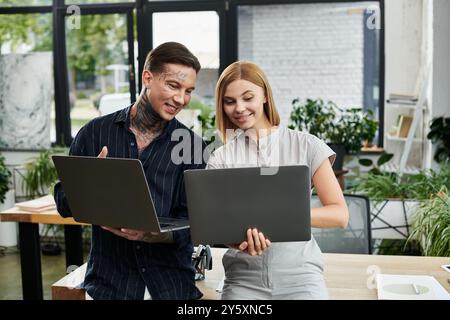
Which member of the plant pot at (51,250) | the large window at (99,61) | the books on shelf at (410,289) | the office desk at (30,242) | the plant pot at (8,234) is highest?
the large window at (99,61)

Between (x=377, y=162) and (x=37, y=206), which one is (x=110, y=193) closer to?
(x=37, y=206)

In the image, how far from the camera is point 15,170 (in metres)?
5.25

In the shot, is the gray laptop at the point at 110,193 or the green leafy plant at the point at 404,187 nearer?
the gray laptop at the point at 110,193

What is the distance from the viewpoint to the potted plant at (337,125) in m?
4.87

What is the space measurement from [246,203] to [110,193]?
0.28 metres

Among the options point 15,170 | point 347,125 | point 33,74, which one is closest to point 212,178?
point 347,125

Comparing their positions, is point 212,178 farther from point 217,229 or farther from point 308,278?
point 308,278

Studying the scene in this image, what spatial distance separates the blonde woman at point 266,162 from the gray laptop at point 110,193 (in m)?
0.31

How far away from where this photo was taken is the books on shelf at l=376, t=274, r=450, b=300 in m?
1.43

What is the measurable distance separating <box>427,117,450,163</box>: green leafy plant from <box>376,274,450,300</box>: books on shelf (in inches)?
122

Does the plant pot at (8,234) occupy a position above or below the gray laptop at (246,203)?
below

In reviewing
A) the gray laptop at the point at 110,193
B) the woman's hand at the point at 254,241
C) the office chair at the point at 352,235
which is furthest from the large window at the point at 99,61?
the woman's hand at the point at 254,241

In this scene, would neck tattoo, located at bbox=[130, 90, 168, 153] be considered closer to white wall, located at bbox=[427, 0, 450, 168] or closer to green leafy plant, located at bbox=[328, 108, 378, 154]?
white wall, located at bbox=[427, 0, 450, 168]

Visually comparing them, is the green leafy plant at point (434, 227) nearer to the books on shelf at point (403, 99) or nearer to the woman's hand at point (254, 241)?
the books on shelf at point (403, 99)
